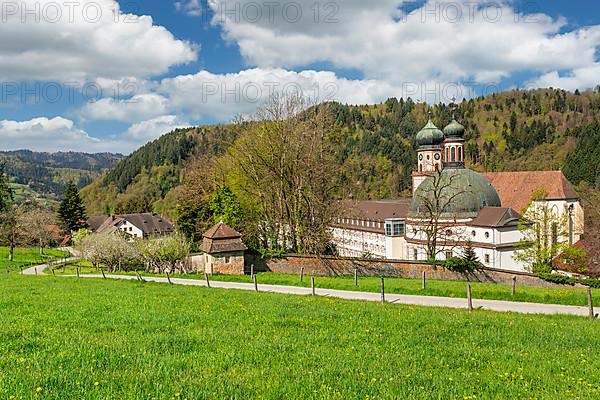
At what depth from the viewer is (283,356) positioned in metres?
8.05

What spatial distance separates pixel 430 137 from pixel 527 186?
50.4ft

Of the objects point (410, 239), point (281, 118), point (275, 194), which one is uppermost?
point (281, 118)

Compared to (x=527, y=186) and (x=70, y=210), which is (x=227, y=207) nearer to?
(x=527, y=186)

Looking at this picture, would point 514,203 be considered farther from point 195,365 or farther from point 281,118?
point 195,365

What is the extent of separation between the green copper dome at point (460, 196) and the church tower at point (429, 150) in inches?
688

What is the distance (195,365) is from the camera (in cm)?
729

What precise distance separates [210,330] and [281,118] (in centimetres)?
2861

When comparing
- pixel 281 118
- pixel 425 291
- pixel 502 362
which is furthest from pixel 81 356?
pixel 281 118

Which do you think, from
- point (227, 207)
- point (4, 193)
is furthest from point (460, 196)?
point (4, 193)

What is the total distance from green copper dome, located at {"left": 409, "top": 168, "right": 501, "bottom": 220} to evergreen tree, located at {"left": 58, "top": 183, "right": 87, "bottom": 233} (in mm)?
57144

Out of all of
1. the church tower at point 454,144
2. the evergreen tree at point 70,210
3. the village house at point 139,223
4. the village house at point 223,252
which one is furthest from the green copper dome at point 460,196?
the evergreen tree at point 70,210

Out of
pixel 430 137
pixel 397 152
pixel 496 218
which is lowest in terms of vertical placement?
pixel 496 218

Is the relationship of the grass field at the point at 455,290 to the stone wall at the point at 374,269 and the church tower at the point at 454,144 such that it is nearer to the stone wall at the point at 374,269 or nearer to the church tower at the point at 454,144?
the stone wall at the point at 374,269

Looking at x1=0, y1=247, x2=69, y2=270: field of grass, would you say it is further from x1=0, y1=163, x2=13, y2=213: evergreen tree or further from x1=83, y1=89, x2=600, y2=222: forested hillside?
x1=83, y1=89, x2=600, y2=222: forested hillside
